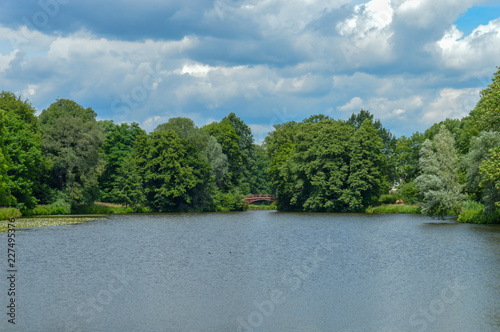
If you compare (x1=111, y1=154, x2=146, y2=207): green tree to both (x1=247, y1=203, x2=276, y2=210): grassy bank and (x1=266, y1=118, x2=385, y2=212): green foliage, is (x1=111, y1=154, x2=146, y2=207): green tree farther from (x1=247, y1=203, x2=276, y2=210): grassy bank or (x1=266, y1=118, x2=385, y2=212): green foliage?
(x1=247, y1=203, x2=276, y2=210): grassy bank

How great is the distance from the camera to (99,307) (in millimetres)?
17891

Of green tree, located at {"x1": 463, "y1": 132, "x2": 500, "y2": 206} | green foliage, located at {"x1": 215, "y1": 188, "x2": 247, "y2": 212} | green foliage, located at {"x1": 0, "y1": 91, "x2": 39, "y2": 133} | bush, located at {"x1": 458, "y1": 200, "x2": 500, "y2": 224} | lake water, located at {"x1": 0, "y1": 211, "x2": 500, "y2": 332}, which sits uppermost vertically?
green foliage, located at {"x1": 0, "y1": 91, "x2": 39, "y2": 133}

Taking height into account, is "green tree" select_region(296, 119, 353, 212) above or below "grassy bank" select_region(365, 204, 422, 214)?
above

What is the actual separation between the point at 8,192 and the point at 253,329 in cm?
5561

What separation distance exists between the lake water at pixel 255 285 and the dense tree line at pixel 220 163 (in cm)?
2303

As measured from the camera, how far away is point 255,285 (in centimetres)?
2189

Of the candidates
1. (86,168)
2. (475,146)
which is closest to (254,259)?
(475,146)

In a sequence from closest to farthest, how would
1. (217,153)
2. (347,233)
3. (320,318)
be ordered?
(320,318) < (347,233) < (217,153)

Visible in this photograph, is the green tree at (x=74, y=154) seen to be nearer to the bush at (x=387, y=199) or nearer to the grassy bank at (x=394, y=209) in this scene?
the grassy bank at (x=394, y=209)

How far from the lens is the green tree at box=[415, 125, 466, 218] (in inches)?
2378

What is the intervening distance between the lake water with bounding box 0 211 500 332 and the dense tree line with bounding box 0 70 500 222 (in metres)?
23.0

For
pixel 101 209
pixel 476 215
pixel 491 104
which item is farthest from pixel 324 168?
pixel 491 104

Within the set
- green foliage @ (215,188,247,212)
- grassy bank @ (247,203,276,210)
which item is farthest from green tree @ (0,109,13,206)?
grassy bank @ (247,203,276,210)

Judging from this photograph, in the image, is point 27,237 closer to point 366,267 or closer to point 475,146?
point 366,267
